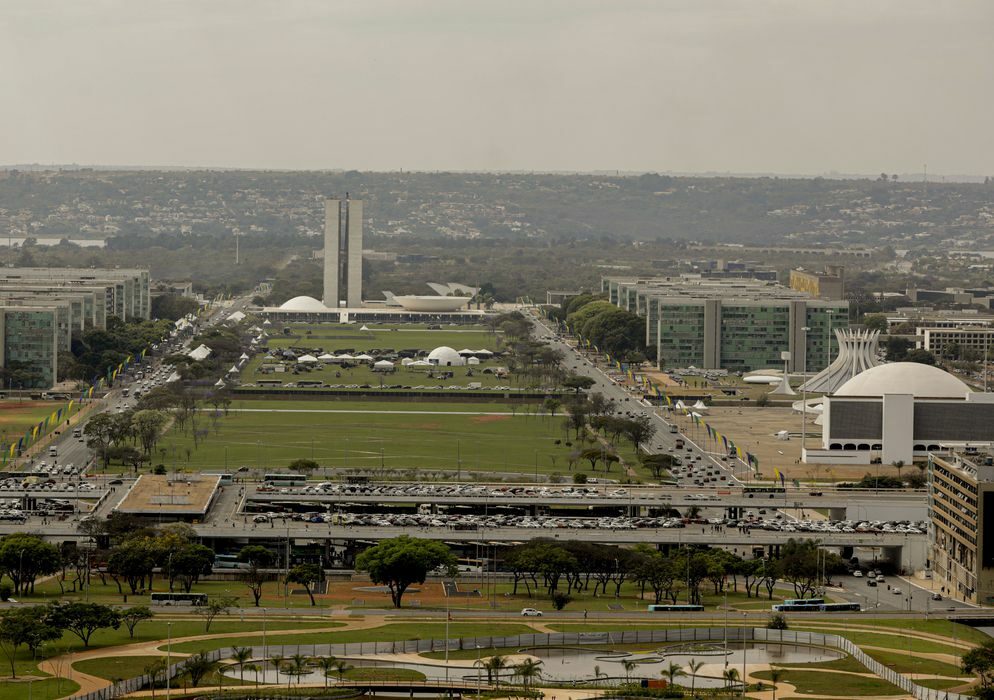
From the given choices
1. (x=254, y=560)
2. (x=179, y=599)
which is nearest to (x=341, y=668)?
(x=179, y=599)

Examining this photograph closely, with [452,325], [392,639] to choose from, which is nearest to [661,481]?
[392,639]

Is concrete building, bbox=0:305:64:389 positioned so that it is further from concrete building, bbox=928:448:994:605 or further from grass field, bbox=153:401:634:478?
concrete building, bbox=928:448:994:605

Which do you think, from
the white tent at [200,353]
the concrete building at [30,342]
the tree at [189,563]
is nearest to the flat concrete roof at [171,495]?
the tree at [189,563]

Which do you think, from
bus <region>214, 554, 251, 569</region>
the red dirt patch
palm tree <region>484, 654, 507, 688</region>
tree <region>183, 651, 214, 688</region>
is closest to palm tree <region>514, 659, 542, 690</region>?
palm tree <region>484, 654, 507, 688</region>

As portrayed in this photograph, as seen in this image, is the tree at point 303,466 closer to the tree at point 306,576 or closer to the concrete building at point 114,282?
the tree at point 306,576

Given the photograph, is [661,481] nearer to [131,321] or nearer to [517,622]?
[517,622]

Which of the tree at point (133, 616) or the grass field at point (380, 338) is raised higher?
the grass field at point (380, 338)
